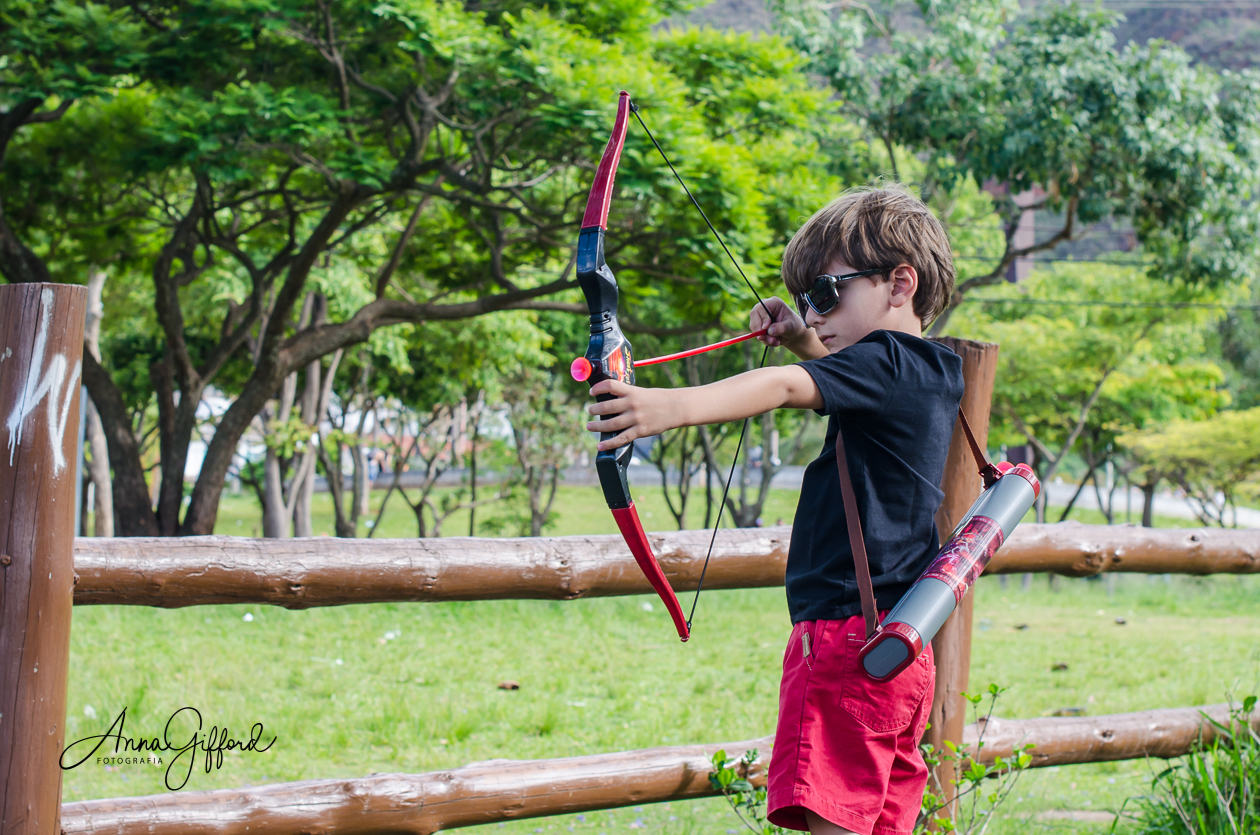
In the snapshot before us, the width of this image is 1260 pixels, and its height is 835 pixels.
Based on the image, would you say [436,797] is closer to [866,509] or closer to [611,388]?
[866,509]

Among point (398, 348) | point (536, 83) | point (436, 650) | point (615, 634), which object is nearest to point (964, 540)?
point (536, 83)

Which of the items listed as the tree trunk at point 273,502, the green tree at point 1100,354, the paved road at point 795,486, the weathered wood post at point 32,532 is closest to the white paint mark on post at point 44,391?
the weathered wood post at point 32,532

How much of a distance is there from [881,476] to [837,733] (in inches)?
16.9

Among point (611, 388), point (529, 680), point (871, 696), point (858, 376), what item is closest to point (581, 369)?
point (611, 388)

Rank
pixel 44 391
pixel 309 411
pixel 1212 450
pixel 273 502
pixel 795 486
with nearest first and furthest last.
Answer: pixel 44 391
pixel 273 502
pixel 309 411
pixel 1212 450
pixel 795 486

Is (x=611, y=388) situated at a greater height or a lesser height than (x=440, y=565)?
greater

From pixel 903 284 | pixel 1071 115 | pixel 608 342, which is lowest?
pixel 608 342

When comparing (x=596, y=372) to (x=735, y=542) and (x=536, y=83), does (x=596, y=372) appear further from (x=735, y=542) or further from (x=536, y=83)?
(x=536, y=83)

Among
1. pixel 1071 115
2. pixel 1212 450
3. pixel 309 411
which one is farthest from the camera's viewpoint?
pixel 1212 450

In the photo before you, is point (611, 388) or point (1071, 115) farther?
point (1071, 115)

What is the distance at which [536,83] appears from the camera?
5.95m

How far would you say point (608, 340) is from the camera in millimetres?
1343

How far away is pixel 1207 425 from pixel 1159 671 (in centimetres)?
1003

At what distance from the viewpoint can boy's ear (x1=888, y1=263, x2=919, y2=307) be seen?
1.65m
